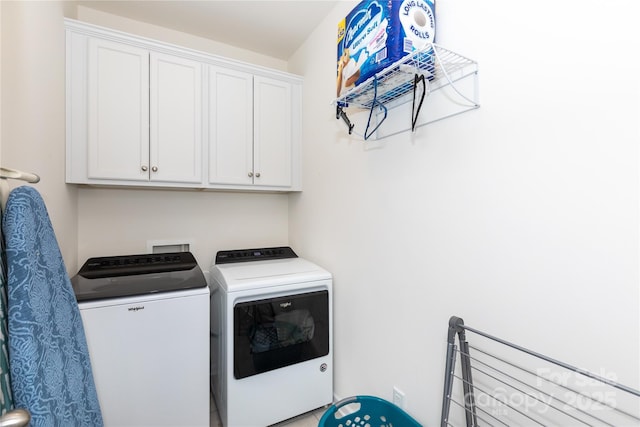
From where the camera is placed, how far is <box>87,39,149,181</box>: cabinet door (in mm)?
1633

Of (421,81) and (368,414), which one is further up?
(421,81)

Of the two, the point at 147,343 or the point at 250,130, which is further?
the point at 250,130

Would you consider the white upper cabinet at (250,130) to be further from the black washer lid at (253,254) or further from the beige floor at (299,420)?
the beige floor at (299,420)

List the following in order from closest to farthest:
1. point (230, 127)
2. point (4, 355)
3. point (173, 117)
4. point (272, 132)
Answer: point (4, 355) → point (173, 117) → point (230, 127) → point (272, 132)

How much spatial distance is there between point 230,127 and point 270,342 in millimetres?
1440

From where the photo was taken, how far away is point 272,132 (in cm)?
215

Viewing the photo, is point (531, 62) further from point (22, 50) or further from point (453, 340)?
point (22, 50)

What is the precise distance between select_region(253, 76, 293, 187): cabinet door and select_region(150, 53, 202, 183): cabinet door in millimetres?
399

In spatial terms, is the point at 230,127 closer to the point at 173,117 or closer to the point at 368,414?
the point at 173,117

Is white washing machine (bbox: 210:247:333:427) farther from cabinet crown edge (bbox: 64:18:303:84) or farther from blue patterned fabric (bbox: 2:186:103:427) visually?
cabinet crown edge (bbox: 64:18:303:84)

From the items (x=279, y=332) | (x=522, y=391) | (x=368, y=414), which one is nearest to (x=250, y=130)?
(x=279, y=332)

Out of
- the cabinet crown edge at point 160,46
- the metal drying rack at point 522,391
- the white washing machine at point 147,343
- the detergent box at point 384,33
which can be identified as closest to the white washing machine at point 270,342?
the white washing machine at point 147,343

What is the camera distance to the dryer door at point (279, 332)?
5.12ft

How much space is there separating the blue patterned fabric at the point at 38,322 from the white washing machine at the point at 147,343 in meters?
0.34
